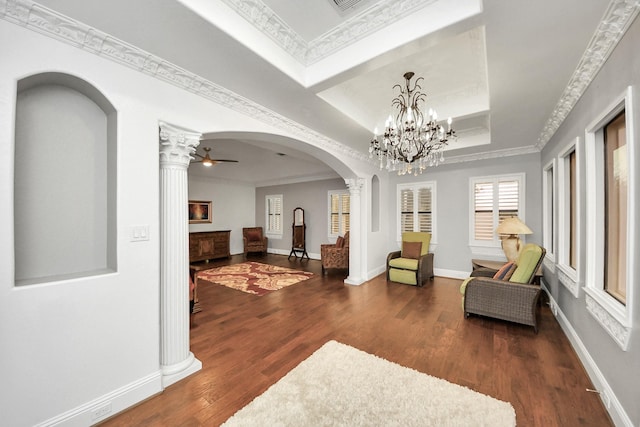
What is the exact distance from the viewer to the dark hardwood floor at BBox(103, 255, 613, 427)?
177 centimetres

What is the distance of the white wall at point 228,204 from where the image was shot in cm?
781

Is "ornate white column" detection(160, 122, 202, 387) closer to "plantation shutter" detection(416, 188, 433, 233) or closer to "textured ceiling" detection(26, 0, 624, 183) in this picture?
"textured ceiling" detection(26, 0, 624, 183)

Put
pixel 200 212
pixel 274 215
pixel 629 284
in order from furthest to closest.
A: pixel 274 215 < pixel 200 212 < pixel 629 284

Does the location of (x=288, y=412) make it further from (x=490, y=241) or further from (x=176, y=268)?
(x=490, y=241)

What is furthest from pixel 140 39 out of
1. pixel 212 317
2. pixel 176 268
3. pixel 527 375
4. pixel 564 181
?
pixel 564 181

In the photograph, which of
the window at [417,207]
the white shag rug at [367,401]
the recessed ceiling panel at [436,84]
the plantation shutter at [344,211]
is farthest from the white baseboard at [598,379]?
the plantation shutter at [344,211]

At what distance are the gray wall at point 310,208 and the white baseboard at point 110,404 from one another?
6.02 meters

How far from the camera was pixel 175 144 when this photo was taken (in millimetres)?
2082

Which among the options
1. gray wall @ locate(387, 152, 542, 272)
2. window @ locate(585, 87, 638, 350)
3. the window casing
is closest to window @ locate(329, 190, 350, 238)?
gray wall @ locate(387, 152, 542, 272)

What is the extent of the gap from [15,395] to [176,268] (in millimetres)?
1047

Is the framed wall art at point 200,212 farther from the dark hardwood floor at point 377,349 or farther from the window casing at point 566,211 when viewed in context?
the window casing at point 566,211

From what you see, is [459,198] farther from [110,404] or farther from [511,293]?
[110,404]

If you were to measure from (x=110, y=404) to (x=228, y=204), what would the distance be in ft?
24.0

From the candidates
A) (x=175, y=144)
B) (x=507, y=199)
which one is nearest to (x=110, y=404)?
(x=175, y=144)
